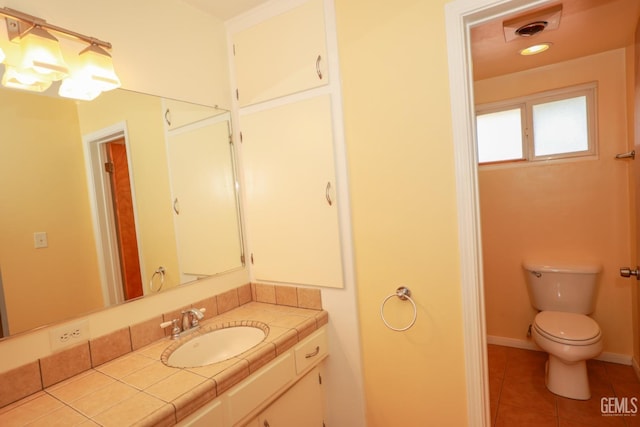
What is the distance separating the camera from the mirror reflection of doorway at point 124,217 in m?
1.35

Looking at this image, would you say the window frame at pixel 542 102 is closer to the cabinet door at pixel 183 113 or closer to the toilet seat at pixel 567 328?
the toilet seat at pixel 567 328

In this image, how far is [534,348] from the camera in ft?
8.80

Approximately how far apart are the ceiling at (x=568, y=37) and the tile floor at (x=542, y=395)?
2.27 metres

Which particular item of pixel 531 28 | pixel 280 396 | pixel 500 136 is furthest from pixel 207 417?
pixel 500 136

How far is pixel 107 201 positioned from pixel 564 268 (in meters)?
3.00

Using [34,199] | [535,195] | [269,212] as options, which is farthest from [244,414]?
[535,195]

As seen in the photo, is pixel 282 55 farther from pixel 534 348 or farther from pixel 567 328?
pixel 534 348

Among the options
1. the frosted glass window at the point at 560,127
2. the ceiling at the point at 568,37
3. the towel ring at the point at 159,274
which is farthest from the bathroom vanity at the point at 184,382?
the frosted glass window at the point at 560,127

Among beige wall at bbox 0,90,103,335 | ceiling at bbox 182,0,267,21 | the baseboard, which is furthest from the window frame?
beige wall at bbox 0,90,103,335

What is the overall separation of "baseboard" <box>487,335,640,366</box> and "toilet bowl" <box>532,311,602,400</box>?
1.56 feet

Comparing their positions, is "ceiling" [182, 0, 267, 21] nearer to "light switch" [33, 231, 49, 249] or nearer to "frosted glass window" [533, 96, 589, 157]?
"light switch" [33, 231, 49, 249]

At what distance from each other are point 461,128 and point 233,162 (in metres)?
1.25

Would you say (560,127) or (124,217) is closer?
(124,217)

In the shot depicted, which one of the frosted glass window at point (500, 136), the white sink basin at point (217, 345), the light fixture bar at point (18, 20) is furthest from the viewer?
the frosted glass window at point (500, 136)
